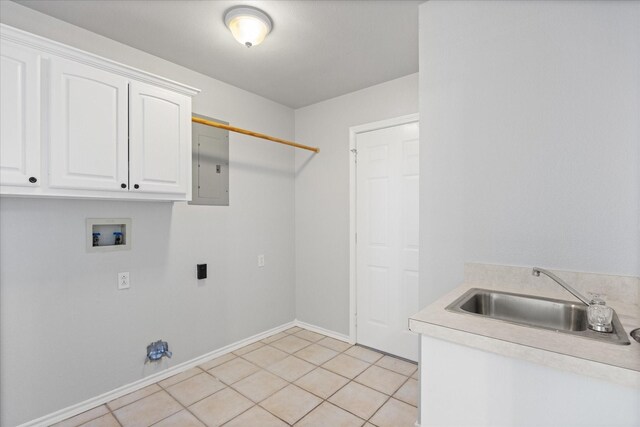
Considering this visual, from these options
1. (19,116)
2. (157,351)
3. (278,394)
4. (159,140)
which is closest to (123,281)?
(157,351)

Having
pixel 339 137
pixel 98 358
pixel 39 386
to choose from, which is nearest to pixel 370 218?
pixel 339 137

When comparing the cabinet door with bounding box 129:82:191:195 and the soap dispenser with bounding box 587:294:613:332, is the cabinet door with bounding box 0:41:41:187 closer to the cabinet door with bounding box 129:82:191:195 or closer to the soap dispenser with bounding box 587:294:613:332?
the cabinet door with bounding box 129:82:191:195

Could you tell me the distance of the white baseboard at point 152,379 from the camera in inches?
74.1

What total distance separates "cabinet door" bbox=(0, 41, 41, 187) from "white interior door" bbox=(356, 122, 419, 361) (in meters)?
2.44

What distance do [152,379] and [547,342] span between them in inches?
103

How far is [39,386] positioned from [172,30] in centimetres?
244

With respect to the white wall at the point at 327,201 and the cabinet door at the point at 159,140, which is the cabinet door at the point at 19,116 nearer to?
the cabinet door at the point at 159,140

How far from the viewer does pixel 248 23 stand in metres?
1.86

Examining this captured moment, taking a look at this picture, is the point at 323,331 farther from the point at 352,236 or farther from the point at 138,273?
the point at 138,273

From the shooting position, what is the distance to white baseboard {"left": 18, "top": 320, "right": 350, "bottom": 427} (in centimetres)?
188

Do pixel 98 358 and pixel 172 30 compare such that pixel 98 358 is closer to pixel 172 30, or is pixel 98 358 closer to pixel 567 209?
pixel 172 30

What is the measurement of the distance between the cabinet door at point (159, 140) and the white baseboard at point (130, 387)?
1466 mm

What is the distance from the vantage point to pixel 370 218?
3.01 meters

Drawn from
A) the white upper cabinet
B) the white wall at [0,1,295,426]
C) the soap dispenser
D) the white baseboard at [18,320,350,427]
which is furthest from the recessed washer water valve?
the soap dispenser
